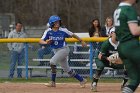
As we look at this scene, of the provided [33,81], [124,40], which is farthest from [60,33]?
[124,40]

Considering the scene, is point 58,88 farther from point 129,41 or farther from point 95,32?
point 129,41

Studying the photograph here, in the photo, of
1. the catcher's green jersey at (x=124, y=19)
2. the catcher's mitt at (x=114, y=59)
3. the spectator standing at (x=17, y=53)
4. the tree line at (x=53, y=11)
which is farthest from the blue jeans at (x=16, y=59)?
the tree line at (x=53, y=11)

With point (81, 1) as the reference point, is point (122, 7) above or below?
below

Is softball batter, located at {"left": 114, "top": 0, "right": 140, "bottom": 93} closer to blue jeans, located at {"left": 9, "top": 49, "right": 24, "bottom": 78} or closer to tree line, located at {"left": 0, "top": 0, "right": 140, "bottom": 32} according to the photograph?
blue jeans, located at {"left": 9, "top": 49, "right": 24, "bottom": 78}

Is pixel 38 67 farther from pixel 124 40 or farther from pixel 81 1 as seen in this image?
pixel 81 1

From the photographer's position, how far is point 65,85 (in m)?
14.6

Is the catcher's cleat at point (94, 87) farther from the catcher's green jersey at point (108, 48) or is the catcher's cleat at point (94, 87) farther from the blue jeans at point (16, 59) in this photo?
the blue jeans at point (16, 59)

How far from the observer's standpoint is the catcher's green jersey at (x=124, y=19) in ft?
26.7

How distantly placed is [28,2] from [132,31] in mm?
40550

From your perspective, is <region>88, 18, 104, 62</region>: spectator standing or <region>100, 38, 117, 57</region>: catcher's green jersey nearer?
<region>100, 38, 117, 57</region>: catcher's green jersey

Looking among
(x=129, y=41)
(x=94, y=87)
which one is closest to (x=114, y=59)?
(x=94, y=87)

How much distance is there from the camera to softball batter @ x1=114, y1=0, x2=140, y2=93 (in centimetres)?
818

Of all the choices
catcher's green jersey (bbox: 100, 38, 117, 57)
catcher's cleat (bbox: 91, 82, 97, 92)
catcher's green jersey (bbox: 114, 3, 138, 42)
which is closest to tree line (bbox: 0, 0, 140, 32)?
catcher's cleat (bbox: 91, 82, 97, 92)

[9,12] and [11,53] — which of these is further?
[9,12]
